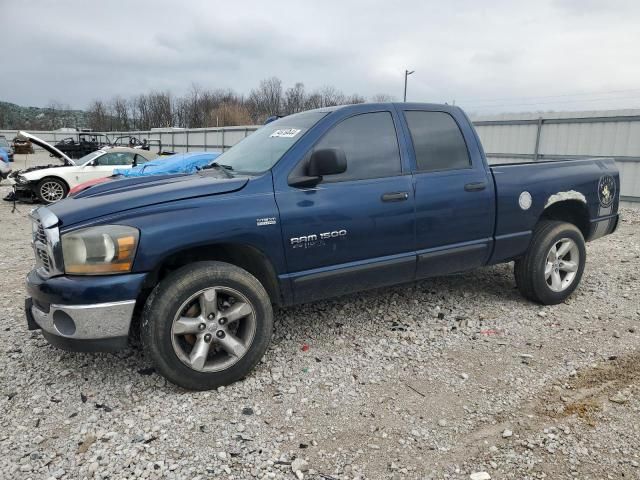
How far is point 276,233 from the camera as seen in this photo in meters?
3.25

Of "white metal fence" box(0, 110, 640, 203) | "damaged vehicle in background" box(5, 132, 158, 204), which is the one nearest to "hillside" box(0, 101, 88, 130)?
"damaged vehicle in background" box(5, 132, 158, 204)

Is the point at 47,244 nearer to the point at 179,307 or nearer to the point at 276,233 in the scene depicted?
the point at 179,307

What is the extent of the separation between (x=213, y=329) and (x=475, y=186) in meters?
2.51

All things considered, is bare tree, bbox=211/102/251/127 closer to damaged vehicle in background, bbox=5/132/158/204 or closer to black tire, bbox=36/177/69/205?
damaged vehicle in background, bbox=5/132/158/204

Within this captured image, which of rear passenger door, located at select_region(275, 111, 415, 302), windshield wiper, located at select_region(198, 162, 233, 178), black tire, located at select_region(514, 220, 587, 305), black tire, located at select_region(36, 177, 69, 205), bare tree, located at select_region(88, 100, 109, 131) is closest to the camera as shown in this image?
rear passenger door, located at select_region(275, 111, 415, 302)

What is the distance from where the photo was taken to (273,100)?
80.1 metres

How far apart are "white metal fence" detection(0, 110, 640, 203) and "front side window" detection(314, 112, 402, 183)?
9.72 metres

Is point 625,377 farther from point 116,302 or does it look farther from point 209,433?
point 116,302

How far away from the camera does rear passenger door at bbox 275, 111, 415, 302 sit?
336cm

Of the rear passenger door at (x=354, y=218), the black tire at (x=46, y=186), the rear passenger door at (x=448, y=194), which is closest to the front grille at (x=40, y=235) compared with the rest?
the rear passenger door at (x=354, y=218)

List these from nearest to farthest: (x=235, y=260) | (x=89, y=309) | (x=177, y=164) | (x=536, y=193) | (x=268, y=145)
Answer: (x=89, y=309)
(x=235, y=260)
(x=268, y=145)
(x=536, y=193)
(x=177, y=164)

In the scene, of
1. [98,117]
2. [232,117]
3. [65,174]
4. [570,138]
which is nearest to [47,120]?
[98,117]

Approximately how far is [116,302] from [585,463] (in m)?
2.78

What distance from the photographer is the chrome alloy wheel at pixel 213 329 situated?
3039 mm
